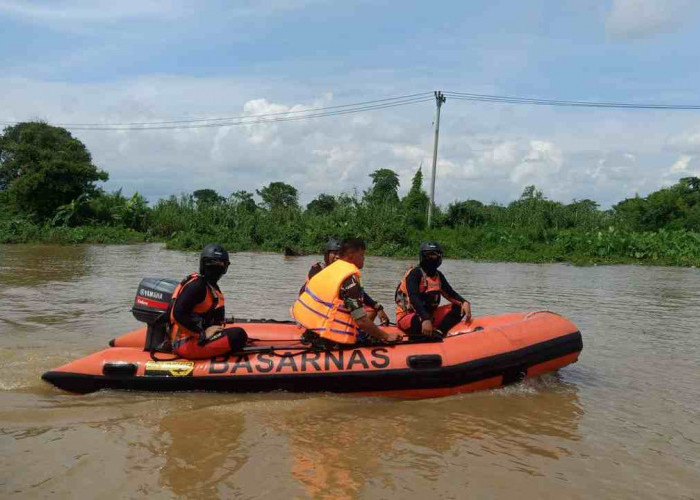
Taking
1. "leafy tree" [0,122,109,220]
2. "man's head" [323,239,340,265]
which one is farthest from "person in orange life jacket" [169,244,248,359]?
"leafy tree" [0,122,109,220]

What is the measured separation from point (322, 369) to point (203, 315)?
1027 millimetres

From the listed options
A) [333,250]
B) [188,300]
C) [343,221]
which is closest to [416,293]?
[333,250]

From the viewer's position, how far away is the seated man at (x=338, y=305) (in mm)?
4922

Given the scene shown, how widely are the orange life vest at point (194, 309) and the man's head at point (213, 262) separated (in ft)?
0.26

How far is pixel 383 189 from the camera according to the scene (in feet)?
108

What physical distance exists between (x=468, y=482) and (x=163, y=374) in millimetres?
2523

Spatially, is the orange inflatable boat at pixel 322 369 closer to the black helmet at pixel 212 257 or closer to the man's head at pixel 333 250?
the black helmet at pixel 212 257

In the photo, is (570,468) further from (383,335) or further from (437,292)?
(437,292)

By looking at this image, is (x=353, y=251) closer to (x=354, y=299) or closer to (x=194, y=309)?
(x=354, y=299)

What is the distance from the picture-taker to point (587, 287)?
1295 cm

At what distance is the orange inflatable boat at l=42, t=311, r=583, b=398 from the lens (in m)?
4.94

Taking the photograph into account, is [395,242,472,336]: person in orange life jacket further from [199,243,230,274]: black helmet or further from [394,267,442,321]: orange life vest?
[199,243,230,274]: black helmet

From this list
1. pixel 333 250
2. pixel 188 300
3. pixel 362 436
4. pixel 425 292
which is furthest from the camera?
pixel 333 250

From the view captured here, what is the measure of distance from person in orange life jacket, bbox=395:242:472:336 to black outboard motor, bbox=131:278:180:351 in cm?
202
